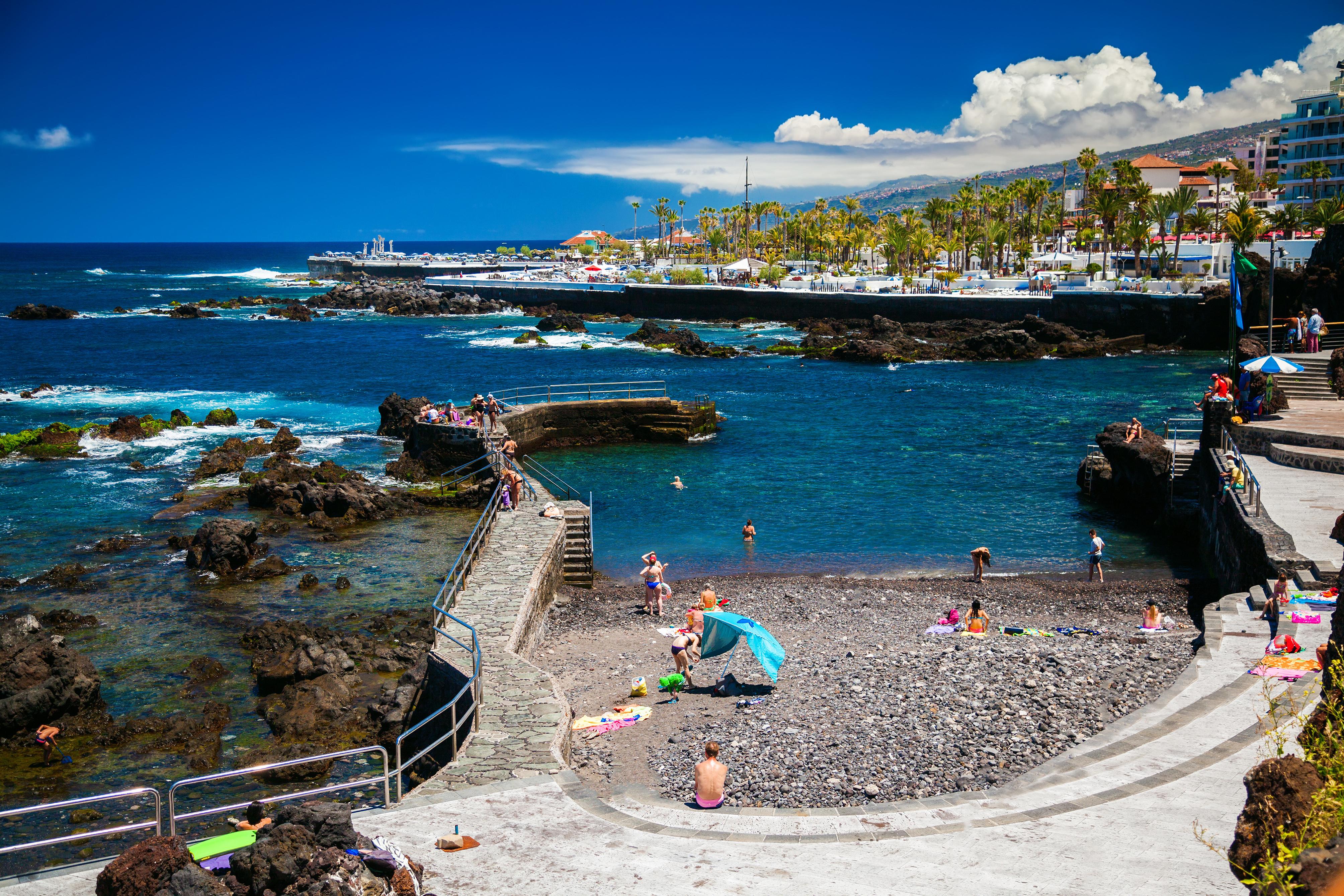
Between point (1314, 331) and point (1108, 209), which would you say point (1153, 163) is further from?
point (1314, 331)

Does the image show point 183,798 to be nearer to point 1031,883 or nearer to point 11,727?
point 11,727

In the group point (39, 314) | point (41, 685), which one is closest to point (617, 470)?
point (41, 685)

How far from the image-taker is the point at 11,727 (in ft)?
50.9

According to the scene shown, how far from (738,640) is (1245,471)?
12.8 meters

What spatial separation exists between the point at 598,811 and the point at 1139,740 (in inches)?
243

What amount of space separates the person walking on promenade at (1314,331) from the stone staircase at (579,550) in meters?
23.6

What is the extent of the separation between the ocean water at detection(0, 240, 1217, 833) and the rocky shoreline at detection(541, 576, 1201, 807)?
4.07 m

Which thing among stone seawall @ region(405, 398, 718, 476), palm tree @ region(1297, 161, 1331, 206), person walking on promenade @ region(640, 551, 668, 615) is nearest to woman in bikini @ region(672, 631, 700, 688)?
person walking on promenade @ region(640, 551, 668, 615)

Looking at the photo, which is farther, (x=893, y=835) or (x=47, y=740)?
(x=47, y=740)

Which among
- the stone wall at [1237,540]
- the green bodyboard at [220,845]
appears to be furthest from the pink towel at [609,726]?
the stone wall at [1237,540]

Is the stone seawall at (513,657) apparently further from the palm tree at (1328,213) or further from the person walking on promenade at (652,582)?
the palm tree at (1328,213)

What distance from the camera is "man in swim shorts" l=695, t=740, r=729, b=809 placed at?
1062 cm

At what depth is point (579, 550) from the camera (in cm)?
2239

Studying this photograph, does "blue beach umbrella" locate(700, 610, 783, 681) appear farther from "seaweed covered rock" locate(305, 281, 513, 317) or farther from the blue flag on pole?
"seaweed covered rock" locate(305, 281, 513, 317)
